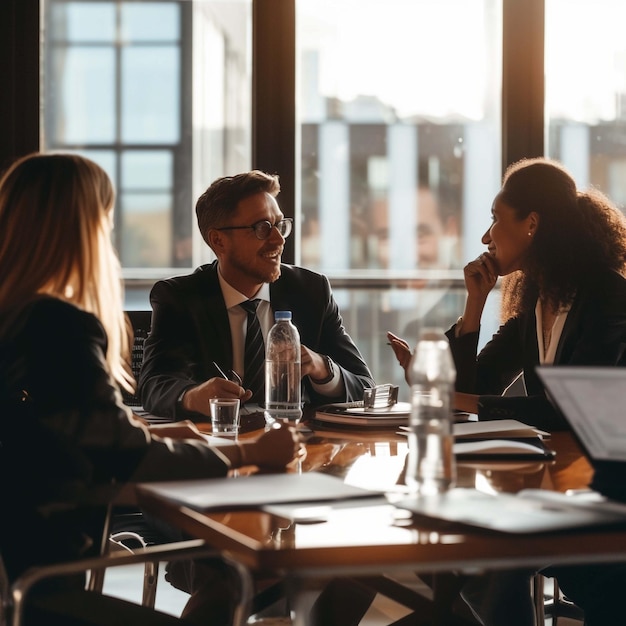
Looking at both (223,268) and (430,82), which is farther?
(430,82)

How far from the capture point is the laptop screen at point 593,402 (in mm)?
1267

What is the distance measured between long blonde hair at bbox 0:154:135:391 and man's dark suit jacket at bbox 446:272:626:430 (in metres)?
1.08

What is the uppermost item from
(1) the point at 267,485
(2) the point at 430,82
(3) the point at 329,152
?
(2) the point at 430,82

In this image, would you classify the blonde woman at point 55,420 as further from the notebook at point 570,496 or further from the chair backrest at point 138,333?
the chair backrest at point 138,333

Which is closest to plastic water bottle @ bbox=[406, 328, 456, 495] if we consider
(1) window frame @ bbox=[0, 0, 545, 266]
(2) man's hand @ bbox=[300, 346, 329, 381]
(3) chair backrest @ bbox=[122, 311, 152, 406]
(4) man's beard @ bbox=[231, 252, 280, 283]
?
(2) man's hand @ bbox=[300, 346, 329, 381]

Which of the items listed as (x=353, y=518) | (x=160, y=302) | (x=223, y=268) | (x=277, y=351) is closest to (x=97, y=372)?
(x=353, y=518)

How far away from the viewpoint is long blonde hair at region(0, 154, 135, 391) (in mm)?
1496

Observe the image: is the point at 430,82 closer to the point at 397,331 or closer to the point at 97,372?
the point at 397,331

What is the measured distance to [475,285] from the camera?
2951 millimetres

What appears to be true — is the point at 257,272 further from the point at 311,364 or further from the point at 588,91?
the point at 588,91

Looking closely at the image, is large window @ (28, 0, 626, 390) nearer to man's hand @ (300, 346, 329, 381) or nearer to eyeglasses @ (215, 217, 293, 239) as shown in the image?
eyeglasses @ (215, 217, 293, 239)

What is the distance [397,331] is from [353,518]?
9.24 ft

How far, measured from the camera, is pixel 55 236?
1.51 m

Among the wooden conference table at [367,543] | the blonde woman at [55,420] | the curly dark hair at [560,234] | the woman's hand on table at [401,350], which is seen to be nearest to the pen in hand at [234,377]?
the woman's hand on table at [401,350]
